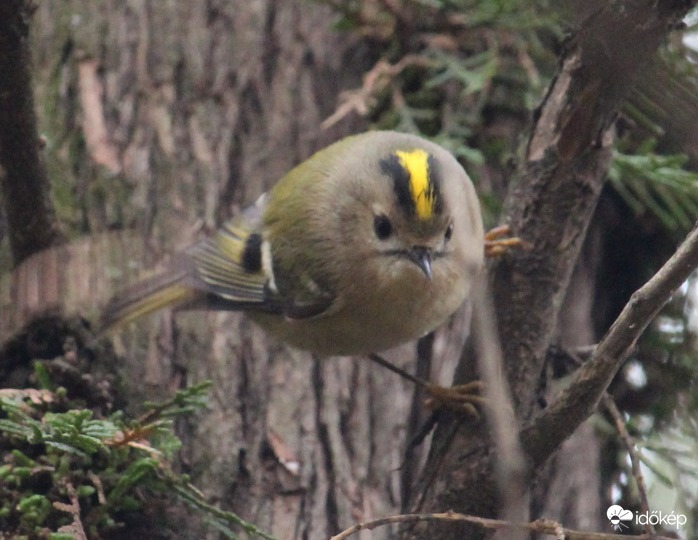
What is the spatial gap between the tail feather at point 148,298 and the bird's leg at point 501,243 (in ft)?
2.79

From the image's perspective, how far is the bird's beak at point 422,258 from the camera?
226 cm

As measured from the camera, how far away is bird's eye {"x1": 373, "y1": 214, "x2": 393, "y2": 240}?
235 cm

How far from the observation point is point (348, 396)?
269 cm

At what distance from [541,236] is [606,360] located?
55cm

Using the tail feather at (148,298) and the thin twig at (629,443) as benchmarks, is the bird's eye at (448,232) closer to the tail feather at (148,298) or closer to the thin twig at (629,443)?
the thin twig at (629,443)

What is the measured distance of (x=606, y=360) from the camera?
5.17ft

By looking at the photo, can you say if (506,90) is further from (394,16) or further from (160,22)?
(160,22)

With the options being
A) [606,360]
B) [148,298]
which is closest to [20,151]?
[148,298]

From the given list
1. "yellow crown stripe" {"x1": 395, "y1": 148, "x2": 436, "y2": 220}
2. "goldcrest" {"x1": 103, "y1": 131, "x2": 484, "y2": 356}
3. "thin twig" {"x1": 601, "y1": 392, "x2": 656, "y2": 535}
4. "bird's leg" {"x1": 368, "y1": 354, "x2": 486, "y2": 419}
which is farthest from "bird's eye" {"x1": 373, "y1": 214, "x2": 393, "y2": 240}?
"thin twig" {"x1": 601, "y1": 392, "x2": 656, "y2": 535}

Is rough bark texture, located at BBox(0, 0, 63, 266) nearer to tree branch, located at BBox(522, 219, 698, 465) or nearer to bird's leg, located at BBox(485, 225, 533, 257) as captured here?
bird's leg, located at BBox(485, 225, 533, 257)

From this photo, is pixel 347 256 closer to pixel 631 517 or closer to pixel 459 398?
pixel 459 398

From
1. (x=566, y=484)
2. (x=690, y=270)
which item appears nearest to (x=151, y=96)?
(x=566, y=484)

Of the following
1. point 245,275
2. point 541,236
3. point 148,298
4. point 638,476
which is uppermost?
point 245,275

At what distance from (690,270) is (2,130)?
1.46 meters
